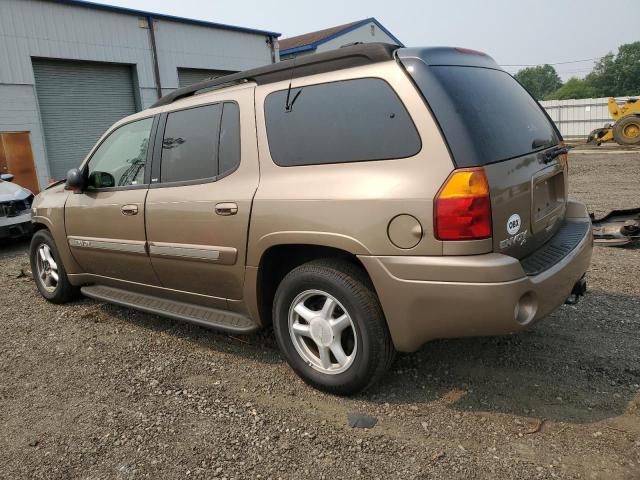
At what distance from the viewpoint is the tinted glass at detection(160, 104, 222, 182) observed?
139 inches

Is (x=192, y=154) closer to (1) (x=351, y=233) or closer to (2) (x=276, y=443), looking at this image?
(1) (x=351, y=233)

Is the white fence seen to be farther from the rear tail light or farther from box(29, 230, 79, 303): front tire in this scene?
the rear tail light

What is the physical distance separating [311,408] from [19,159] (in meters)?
13.4

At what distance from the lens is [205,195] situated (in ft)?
11.3

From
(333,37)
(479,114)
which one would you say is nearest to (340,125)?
(479,114)

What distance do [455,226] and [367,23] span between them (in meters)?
32.4

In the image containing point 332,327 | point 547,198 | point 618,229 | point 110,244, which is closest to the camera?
point 332,327

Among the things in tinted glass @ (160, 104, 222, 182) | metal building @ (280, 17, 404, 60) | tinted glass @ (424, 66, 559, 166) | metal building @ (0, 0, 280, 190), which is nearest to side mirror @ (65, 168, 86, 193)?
tinted glass @ (160, 104, 222, 182)

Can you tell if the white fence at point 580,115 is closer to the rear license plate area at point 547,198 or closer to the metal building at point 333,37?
the metal building at point 333,37

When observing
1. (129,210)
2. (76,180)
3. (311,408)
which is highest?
(76,180)

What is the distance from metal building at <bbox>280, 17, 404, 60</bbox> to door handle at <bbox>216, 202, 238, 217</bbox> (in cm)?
2578

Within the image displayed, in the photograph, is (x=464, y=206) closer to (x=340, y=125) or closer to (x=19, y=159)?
(x=340, y=125)

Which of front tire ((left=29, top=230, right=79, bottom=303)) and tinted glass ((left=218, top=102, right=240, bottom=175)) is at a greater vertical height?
tinted glass ((left=218, top=102, right=240, bottom=175))

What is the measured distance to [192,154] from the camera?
3.63 meters
